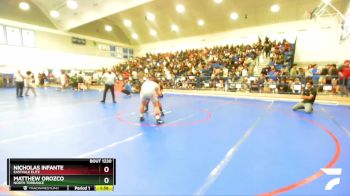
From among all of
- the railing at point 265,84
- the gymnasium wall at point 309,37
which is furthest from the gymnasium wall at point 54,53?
the gymnasium wall at point 309,37

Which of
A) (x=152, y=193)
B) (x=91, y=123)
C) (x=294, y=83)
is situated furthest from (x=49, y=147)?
(x=294, y=83)

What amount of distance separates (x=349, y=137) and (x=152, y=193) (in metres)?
4.74

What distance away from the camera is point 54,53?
22984 mm

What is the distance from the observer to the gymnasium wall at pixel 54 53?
64.9ft

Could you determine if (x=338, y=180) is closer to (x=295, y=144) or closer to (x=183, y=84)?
(x=295, y=144)

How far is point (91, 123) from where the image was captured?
6051mm

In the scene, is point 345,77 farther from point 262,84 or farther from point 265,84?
point 262,84

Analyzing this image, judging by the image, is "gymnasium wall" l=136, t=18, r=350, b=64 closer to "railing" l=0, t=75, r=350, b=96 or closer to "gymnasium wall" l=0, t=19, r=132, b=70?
"railing" l=0, t=75, r=350, b=96
